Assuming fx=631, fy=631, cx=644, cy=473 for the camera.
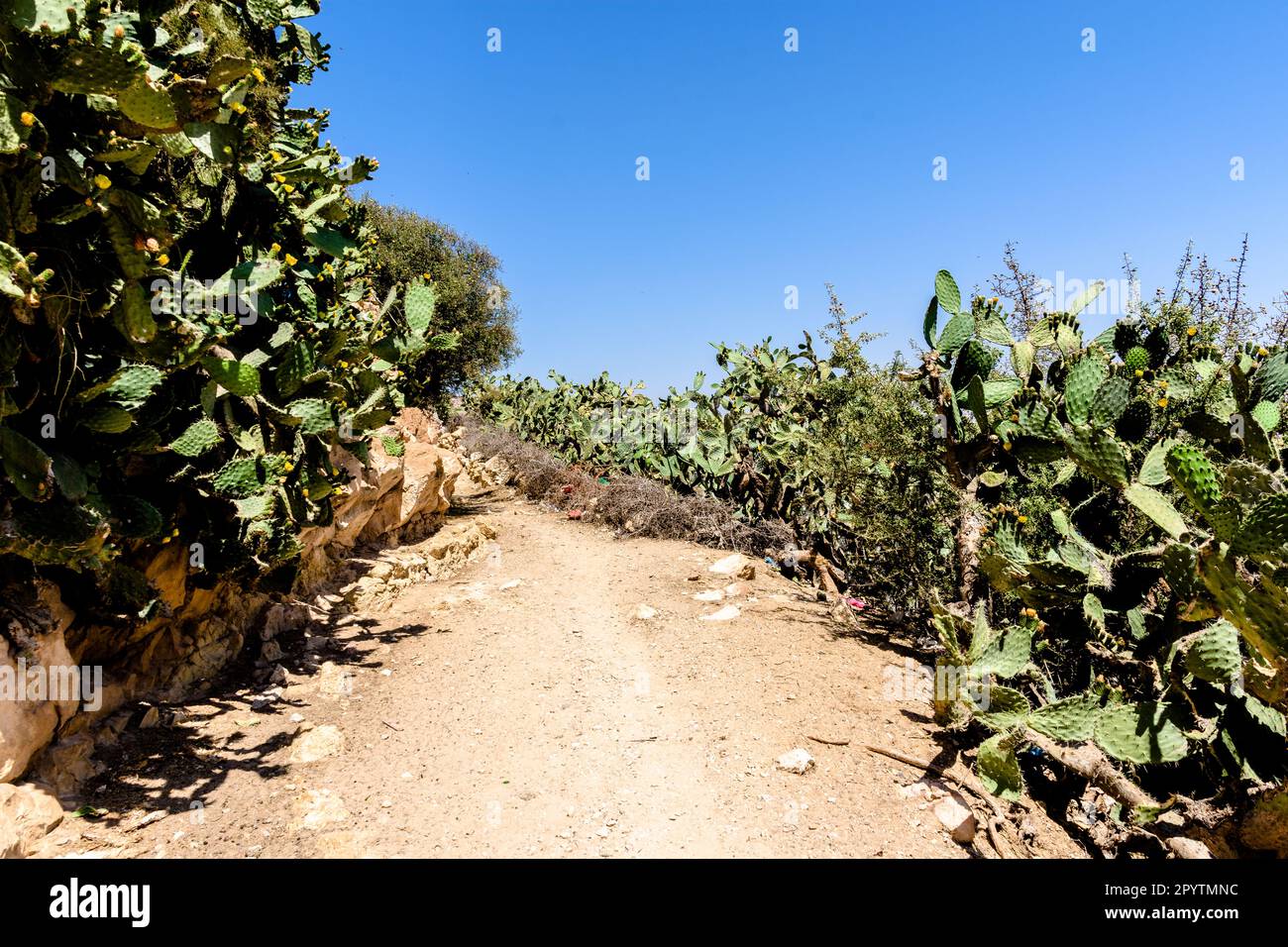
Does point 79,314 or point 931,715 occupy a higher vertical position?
point 79,314

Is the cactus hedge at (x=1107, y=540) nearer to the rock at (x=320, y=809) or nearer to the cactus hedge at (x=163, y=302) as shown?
the rock at (x=320, y=809)

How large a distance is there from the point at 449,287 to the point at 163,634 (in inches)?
506

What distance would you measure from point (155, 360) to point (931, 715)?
4.46 metres

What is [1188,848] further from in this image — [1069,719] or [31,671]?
[31,671]

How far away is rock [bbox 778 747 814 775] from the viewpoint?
3260mm

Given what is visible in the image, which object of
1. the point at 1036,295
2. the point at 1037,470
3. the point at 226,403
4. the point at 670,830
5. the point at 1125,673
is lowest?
the point at 670,830

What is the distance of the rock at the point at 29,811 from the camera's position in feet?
7.71

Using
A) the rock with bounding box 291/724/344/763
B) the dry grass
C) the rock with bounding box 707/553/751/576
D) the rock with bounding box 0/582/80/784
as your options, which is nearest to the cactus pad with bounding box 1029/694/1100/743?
the rock with bounding box 291/724/344/763

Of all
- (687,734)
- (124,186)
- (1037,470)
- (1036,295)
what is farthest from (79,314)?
(1036,295)

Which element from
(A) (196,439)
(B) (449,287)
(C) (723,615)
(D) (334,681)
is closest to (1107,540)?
(C) (723,615)

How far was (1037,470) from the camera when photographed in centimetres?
469

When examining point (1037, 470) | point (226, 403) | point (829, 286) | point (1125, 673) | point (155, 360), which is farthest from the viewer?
point (829, 286)

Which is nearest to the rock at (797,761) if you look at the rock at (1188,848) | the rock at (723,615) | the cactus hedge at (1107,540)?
the cactus hedge at (1107,540)
